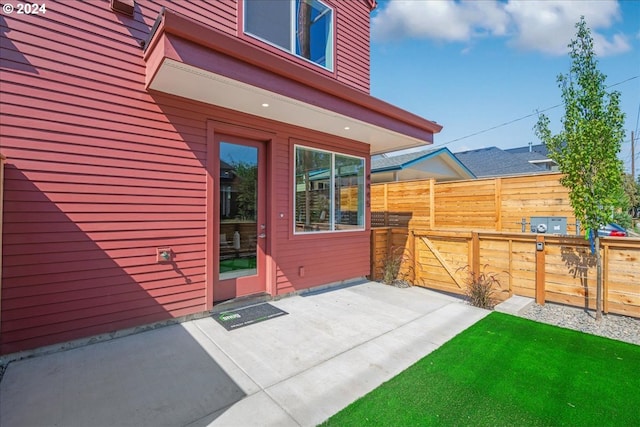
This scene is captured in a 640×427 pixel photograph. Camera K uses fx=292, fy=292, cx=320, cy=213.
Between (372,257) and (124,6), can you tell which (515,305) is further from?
(124,6)

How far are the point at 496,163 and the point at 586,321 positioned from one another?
13997mm

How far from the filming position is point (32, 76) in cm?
277

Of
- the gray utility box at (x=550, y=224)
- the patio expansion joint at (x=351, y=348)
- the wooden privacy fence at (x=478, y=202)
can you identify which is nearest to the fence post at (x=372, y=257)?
the wooden privacy fence at (x=478, y=202)

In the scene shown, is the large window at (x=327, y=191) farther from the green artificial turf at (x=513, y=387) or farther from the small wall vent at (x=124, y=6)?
the green artificial turf at (x=513, y=387)

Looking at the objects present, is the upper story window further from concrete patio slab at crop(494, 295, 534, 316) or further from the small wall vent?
concrete patio slab at crop(494, 295, 534, 316)

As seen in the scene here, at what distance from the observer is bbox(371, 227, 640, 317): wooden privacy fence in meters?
3.83

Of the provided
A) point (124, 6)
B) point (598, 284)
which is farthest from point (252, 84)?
point (598, 284)

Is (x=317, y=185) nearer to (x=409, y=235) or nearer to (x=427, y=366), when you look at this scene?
(x=409, y=235)

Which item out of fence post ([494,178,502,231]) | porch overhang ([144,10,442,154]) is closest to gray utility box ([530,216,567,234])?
fence post ([494,178,502,231])

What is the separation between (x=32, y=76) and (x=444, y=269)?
6.19 metres

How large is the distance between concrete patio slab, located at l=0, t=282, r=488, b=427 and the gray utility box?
2.75 meters

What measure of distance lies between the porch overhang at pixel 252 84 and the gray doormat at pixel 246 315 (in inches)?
108

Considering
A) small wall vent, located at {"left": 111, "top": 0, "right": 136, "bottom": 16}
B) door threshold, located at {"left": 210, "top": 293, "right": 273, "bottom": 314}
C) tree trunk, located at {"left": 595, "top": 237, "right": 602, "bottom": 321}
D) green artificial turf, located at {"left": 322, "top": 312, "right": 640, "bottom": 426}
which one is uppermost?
small wall vent, located at {"left": 111, "top": 0, "right": 136, "bottom": 16}

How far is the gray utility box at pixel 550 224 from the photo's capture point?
5285 millimetres
